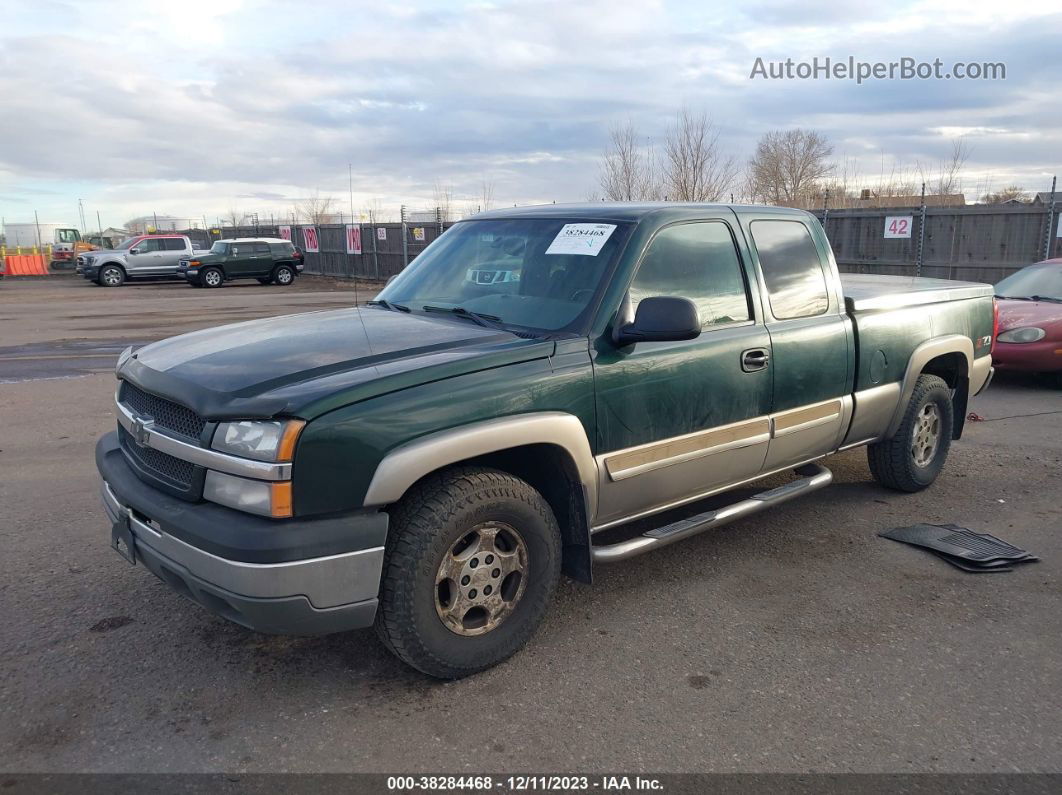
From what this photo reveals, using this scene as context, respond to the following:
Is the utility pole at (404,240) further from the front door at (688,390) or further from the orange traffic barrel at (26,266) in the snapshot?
the front door at (688,390)

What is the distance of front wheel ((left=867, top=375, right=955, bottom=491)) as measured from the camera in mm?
5512

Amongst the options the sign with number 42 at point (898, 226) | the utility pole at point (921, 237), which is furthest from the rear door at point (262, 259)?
the utility pole at point (921, 237)

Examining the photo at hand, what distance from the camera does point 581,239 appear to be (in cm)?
407

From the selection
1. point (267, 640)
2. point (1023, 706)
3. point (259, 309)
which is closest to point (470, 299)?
point (267, 640)

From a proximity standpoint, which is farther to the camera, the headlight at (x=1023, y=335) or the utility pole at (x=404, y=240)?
the utility pole at (x=404, y=240)

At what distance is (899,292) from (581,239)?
248 centimetres

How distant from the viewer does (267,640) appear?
3.77m

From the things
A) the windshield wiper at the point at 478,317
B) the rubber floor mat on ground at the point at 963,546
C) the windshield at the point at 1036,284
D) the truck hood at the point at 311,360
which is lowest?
the rubber floor mat on ground at the point at 963,546

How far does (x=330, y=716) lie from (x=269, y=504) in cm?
88

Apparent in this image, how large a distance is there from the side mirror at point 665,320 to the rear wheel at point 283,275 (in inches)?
1131

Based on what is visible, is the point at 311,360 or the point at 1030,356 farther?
the point at 1030,356

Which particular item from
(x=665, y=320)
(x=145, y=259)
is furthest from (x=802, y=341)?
(x=145, y=259)

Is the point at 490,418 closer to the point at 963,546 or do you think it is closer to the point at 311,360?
the point at 311,360

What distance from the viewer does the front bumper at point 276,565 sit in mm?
2865
